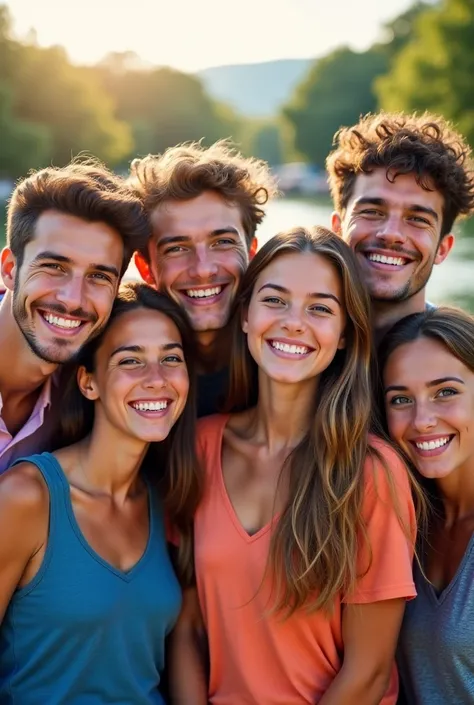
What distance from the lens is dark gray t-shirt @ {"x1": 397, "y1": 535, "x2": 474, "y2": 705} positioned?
11.4 feet

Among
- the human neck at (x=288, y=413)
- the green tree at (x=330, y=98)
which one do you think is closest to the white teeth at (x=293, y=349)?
the human neck at (x=288, y=413)

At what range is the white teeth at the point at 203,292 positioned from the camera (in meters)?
4.47

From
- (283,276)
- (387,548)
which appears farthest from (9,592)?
(283,276)

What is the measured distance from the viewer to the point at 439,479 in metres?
3.91

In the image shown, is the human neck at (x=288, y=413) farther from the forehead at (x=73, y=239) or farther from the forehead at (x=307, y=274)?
the forehead at (x=73, y=239)

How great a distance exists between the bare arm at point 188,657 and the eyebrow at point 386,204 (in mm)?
2391

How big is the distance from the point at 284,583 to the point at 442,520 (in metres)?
0.86

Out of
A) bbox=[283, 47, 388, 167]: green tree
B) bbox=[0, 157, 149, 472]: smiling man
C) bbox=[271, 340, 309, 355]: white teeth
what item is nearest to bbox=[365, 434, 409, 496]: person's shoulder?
bbox=[271, 340, 309, 355]: white teeth

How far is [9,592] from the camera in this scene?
3330 millimetres

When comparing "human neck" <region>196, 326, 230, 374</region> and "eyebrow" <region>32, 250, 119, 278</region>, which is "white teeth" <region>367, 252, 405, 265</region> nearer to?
"human neck" <region>196, 326, 230, 374</region>

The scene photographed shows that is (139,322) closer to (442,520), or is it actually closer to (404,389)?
(404,389)

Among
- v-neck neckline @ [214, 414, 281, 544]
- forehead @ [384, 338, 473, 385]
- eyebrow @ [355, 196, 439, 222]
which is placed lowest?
v-neck neckline @ [214, 414, 281, 544]

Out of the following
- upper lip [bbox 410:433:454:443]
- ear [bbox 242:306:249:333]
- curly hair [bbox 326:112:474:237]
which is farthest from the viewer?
curly hair [bbox 326:112:474:237]

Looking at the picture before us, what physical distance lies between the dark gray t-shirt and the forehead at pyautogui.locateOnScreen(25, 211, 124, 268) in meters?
2.00
